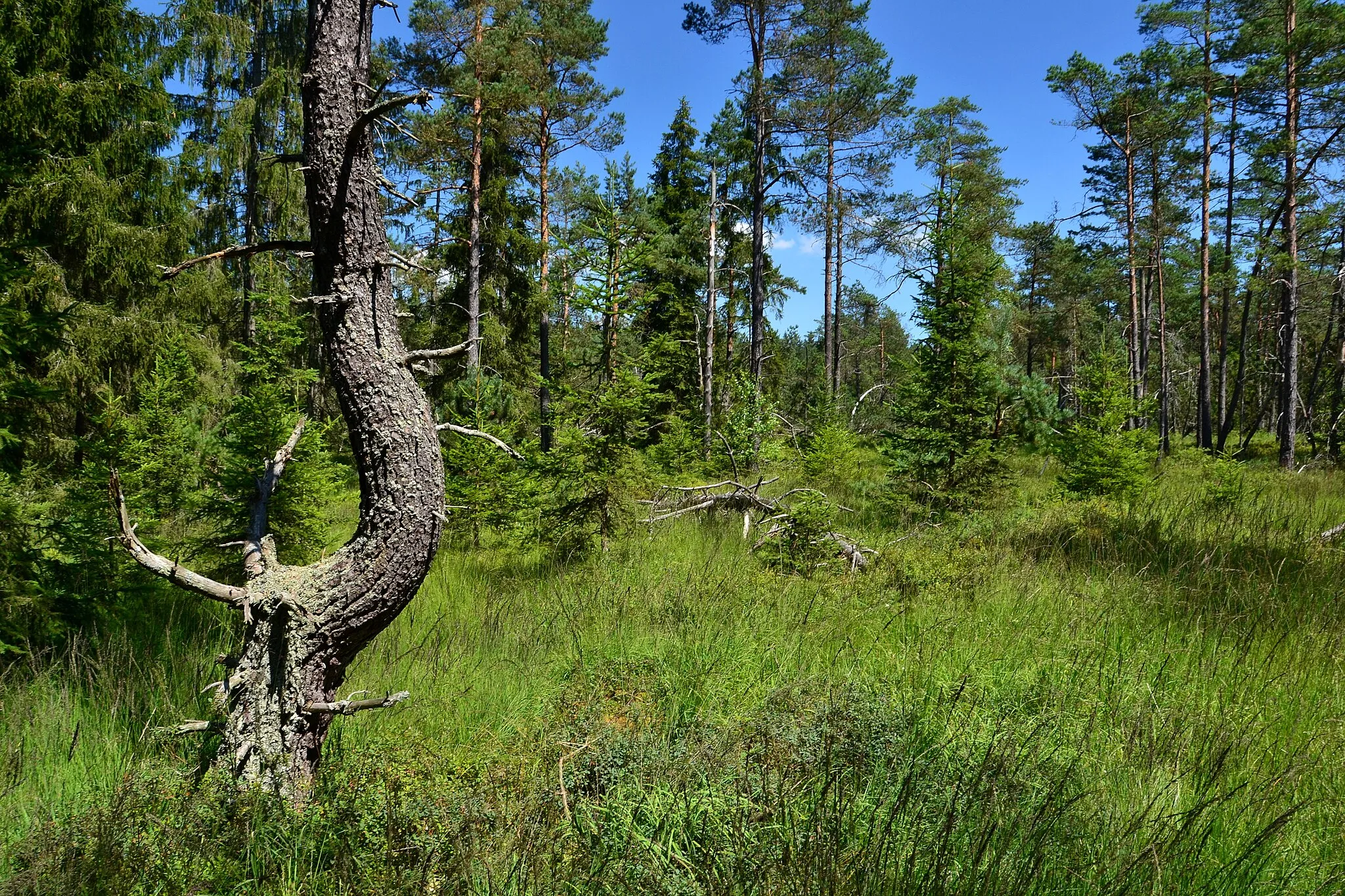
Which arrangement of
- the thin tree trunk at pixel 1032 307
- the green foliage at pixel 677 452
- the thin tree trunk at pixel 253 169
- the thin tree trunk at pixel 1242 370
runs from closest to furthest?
the green foliage at pixel 677 452
the thin tree trunk at pixel 253 169
the thin tree trunk at pixel 1242 370
the thin tree trunk at pixel 1032 307

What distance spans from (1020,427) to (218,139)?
53.1 feet

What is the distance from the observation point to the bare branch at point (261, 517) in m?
2.95

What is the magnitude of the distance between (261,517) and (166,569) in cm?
51

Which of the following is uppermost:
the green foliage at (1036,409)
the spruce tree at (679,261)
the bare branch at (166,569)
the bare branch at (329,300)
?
the spruce tree at (679,261)

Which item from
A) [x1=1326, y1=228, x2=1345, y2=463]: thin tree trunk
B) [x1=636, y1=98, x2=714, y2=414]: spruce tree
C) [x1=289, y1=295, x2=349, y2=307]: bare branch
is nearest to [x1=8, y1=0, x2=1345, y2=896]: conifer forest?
[x1=289, y1=295, x2=349, y2=307]: bare branch

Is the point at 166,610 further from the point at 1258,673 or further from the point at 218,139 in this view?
A: the point at 218,139

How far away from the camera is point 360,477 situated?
2754 millimetres

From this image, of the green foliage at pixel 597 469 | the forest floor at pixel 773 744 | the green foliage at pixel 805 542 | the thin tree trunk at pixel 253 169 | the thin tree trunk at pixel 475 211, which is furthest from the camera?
the thin tree trunk at pixel 475 211

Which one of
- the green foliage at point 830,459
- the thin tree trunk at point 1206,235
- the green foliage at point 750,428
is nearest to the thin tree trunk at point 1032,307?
the thin tree trunk at point 1206,235

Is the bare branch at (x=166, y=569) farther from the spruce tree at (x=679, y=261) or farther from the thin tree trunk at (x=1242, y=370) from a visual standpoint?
the thin tree trunk at (x=1242, y=370)

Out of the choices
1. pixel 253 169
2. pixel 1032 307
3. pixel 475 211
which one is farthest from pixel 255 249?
pixel 1032 307

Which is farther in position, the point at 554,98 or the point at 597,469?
the point at 554,98

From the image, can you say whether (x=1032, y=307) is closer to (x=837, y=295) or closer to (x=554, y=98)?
(x=837, y=295)

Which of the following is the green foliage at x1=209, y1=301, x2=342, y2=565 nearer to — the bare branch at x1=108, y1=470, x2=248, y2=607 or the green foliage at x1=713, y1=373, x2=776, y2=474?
the bare branch at x1=108, y1=470, x2=248, y2=607
